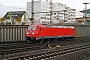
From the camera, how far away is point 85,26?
2050 inches

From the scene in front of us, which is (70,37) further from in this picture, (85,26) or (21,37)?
(85,26)

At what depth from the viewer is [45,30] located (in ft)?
102

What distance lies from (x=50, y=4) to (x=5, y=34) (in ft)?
281

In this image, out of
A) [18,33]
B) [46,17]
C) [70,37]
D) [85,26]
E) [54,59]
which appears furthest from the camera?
[46,17]

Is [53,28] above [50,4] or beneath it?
beneath

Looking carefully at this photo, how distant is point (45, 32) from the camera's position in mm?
31031

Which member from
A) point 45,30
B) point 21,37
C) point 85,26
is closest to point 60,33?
point 45,30

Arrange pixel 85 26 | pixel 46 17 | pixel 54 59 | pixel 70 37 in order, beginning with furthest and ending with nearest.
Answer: pixel 46 17 → pixel 85 26 → pixel 70 37 → pixel 54 59

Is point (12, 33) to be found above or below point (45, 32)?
below

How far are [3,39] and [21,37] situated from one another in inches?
151

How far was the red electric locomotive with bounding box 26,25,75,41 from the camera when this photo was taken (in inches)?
1170

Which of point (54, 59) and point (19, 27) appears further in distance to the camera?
point (19, 27)

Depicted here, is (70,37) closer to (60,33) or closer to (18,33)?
(60,33)

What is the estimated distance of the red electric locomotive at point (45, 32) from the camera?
29.7 m
